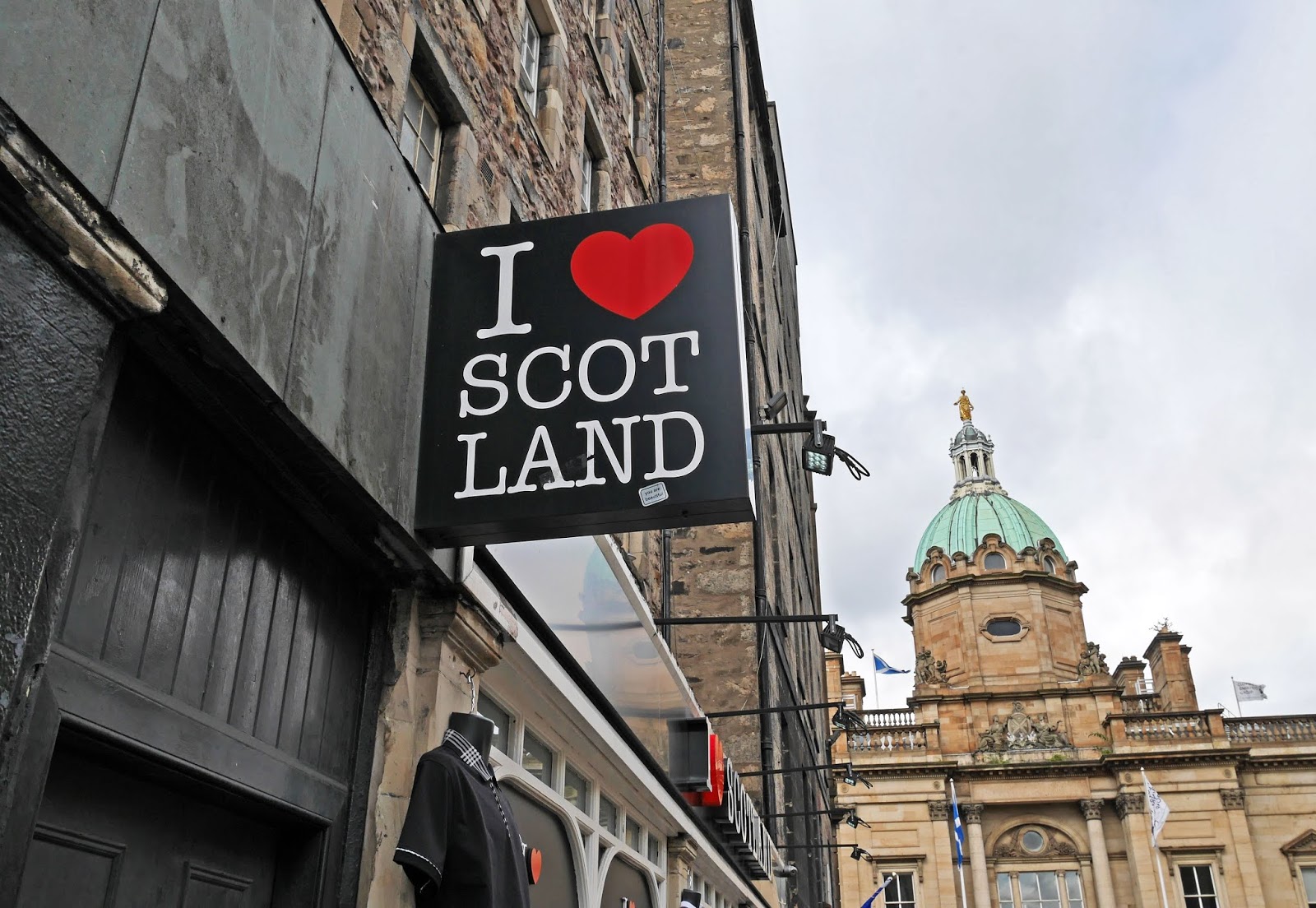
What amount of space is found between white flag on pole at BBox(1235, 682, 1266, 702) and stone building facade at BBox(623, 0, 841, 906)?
38.8m

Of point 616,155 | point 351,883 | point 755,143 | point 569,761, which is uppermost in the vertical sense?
point 755,143

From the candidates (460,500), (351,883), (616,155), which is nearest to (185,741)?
(351,883)

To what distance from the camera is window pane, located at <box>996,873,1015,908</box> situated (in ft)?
146

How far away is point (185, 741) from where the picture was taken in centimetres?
337

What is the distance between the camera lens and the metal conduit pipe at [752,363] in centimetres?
1552

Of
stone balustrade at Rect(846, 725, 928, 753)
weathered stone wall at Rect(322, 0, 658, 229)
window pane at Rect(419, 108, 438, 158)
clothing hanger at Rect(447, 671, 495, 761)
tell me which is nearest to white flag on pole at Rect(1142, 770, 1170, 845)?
stone balustrade at Rect(846, 725, 928, 753)

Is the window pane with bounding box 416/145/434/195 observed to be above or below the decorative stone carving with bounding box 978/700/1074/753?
below

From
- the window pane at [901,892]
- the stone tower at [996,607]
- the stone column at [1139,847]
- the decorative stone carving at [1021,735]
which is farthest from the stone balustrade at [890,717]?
the stone column at [1139,847]

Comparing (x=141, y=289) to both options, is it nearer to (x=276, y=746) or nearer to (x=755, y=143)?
(x=276, y=746)

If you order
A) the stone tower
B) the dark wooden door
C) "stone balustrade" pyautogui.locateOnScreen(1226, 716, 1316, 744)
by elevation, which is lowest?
the dark wooden door

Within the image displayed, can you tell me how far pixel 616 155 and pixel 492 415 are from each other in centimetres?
773

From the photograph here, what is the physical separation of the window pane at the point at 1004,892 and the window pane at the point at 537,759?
43.4m

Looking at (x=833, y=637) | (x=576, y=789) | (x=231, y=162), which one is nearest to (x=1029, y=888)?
(x=833, y=637)

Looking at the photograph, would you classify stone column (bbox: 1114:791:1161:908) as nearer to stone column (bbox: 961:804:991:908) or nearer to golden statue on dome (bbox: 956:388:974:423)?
stone column (bbox: 961:804:991:908)
